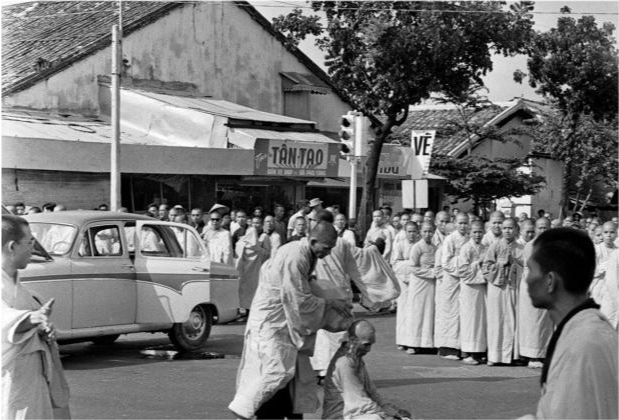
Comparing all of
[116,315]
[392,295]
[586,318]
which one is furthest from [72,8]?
[586,318]

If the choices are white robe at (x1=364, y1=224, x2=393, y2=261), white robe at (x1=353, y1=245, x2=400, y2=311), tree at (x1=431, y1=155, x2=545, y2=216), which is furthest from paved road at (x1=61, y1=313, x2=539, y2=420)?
tree at (x1=431, y1=155, x2=545, y2=216)

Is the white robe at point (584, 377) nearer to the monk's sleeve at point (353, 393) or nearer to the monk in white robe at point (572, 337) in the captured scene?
the monk in white robe at point (572, 337)

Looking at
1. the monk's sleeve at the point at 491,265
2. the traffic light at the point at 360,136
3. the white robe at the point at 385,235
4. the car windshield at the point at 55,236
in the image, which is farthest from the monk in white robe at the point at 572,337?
the traffic light at the point at 360,136

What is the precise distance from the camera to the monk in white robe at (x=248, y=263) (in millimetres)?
17094

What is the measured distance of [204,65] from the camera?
1158 inches

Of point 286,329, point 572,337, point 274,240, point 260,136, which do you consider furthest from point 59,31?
point 572,337

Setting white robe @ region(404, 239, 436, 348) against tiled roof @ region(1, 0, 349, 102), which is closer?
white robe @ region(404, 239, 436, 348)

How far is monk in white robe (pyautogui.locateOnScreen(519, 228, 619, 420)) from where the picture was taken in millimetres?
3324

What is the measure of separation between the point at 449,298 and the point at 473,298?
1.42ft

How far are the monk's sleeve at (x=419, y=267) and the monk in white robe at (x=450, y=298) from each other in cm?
26

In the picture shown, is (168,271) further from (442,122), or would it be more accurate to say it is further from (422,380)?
(442,122)

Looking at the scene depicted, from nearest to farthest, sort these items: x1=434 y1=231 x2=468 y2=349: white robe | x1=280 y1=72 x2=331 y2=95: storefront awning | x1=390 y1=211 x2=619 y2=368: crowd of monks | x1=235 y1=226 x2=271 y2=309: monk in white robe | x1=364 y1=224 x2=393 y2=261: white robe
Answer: x1=390 y1=211 x2=619 y2=368: crowd of monks
x1=434 y1=231 x2=468 y2=349: white robe
x1=235 y1=226 x2=271 y2=309: monk in white robe
x1=364 y1=224 x2=393 y2=261: white robe
x1=280 y1=72 x2=331 y2=95: storefront awning

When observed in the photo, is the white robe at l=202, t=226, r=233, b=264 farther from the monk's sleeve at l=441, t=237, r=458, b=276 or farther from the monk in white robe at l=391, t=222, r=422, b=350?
the monk's sleeve at l=441, t=237, r=458, b=276

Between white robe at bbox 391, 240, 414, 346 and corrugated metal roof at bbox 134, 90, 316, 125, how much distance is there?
10.6 m
